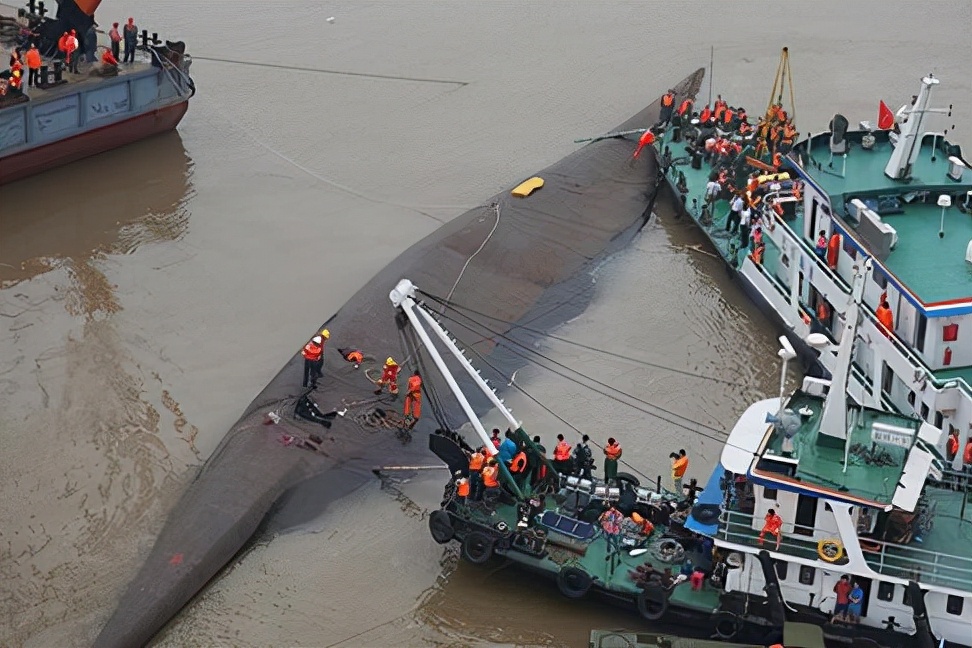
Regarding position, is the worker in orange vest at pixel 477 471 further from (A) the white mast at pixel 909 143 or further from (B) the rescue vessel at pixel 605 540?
(A) the white mast at pixel 909 143

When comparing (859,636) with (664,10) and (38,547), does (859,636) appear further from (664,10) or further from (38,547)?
(664,10)

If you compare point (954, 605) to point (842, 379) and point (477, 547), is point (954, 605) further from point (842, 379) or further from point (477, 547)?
point (477, 547)

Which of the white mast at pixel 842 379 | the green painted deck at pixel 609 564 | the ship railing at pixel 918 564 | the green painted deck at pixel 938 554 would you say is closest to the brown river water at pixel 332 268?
the green painted deck at pixel 609 564

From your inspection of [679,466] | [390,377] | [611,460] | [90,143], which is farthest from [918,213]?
[90,143]

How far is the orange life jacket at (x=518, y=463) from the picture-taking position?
85.3ft

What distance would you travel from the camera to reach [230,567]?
Answer: 25922 mm

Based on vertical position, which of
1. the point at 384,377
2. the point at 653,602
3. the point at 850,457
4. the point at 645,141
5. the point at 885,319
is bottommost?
the point at 653,602

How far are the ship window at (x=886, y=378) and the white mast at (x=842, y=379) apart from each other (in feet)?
18.6

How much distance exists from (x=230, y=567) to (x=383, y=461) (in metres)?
3.80

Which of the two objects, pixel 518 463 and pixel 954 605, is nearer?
pixel 954 605

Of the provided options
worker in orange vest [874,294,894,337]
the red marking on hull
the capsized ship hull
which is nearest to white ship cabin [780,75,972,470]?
worker in orange vest [874,294,894,337]

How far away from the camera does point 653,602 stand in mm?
24047

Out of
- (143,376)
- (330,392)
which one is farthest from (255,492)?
→ (143,376)

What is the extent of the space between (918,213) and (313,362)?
1310 centimetres
